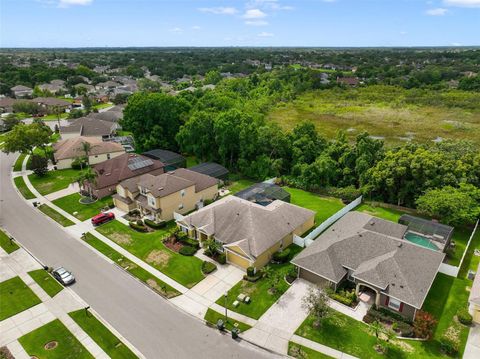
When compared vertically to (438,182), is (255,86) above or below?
above

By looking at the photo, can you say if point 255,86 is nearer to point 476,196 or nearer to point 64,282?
point 476,196

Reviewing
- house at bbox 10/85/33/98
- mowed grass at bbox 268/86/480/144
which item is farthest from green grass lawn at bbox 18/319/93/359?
house at bbox 10/85/33/98

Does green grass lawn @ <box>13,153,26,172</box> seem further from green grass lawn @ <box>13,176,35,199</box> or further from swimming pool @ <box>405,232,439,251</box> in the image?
swimming pool @ <box>405,232,439,251</box>

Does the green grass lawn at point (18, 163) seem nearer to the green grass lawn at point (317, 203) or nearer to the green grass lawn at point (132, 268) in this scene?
the green grass lawn at point (132, 268)

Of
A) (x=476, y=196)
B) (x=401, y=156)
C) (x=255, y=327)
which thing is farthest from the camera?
(x=401, y=156)

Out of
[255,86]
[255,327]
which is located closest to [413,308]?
[255,327]

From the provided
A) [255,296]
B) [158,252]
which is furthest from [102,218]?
[255,296]
